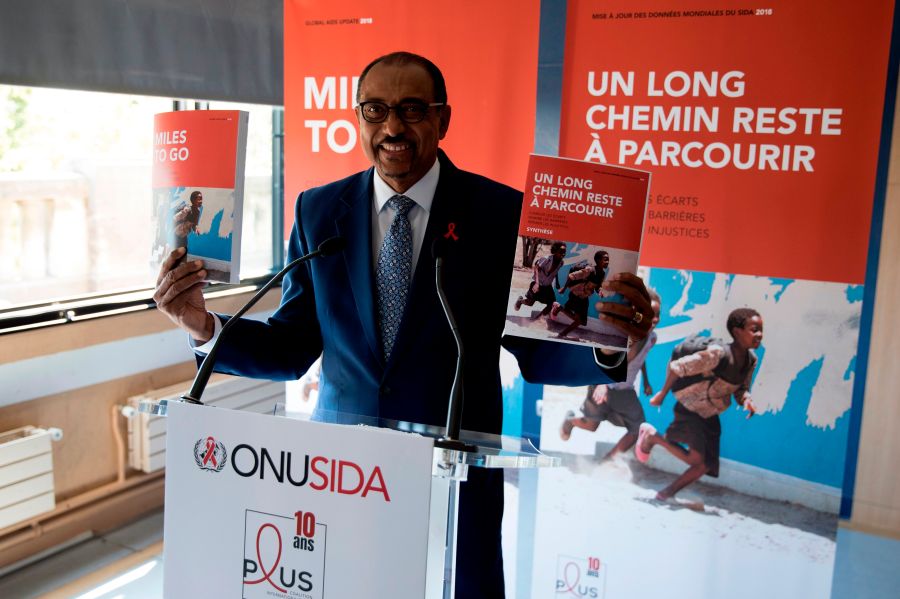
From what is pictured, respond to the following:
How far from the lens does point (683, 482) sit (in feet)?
9.45

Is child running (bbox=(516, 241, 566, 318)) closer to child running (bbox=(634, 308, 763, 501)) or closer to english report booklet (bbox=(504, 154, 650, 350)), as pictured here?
english report booklet (bbox=(504, 154, 650, 350))

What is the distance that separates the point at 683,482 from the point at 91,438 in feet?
8.73

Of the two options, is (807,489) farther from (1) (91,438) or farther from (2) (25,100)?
(2) (25,100)

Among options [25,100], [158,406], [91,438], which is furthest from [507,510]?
[25,100]

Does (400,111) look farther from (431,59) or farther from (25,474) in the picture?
(25,474)

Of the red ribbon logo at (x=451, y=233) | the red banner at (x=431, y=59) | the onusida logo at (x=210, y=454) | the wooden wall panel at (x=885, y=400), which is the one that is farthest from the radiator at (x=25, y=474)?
the wooden wall panel at (x=885, y=400)

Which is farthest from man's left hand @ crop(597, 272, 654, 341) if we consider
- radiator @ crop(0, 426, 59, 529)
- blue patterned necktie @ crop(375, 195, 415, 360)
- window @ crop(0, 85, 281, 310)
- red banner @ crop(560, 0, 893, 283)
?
window @ crop(0, 85, 281, 310)

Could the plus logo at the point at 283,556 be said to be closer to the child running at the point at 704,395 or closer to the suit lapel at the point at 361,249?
the suit lapel at the point at 361,249

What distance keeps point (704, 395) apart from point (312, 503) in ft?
6.66

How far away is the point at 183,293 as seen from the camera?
1505 millimetres

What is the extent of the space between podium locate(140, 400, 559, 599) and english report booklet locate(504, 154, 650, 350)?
318mm

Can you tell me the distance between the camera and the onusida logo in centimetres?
110

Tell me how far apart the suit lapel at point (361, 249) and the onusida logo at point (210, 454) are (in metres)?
0.57

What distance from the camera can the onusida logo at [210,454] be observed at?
1.10 metres
